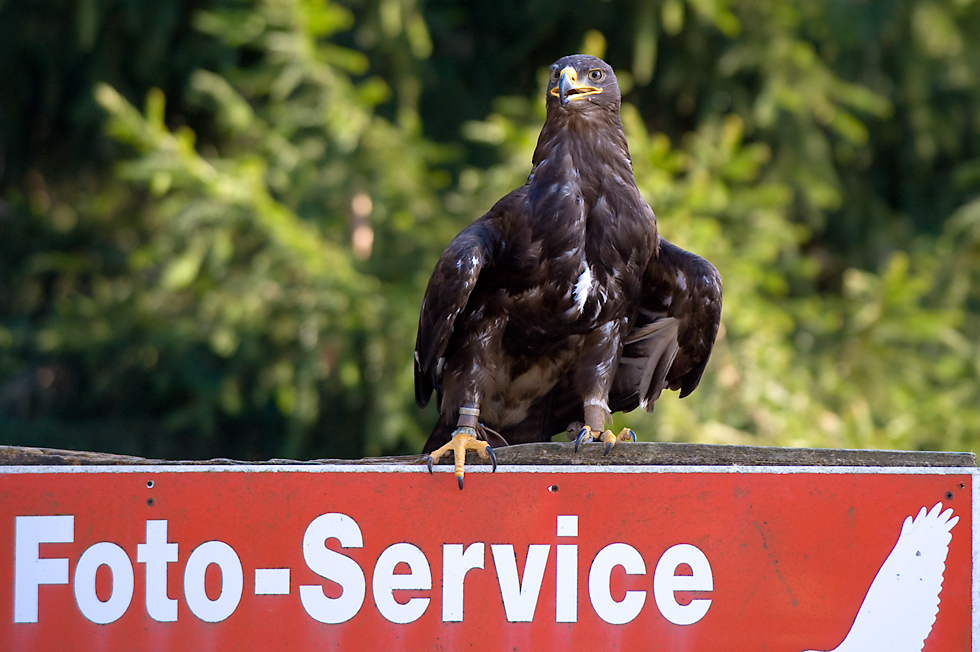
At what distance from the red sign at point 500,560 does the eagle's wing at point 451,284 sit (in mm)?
609

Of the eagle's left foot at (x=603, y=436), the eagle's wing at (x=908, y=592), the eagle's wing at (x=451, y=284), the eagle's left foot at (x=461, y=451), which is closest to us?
the eagle's wing at (x=908, y=592)

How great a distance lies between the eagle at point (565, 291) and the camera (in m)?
2.50

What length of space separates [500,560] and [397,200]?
369 cm

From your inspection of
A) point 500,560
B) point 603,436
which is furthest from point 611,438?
point 500,560

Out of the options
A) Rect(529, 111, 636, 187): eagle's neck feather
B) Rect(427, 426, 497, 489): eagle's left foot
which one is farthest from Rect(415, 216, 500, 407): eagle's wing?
Rect(427, 426, 497, 489): eagle's left foot

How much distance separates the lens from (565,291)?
2510 mm

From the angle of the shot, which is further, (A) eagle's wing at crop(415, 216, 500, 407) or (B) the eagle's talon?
(A) eagle's wing at crop(415, 216, 500, 407)

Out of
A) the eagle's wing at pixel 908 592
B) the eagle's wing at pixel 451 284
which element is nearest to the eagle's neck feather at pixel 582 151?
the eagle's wing at pixel 451 284

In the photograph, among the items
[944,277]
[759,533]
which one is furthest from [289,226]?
[944,277]

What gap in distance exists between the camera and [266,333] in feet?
18.0

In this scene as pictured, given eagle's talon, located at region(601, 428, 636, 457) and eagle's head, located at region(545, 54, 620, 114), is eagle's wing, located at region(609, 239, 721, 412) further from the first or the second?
eagle's head, located at region(545, 54, 620, 114)

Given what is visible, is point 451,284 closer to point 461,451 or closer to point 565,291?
point 565,291

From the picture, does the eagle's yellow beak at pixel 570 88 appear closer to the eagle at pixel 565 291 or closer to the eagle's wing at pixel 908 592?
the eagle at pixel 565 291

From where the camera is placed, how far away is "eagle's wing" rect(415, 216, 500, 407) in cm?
241
